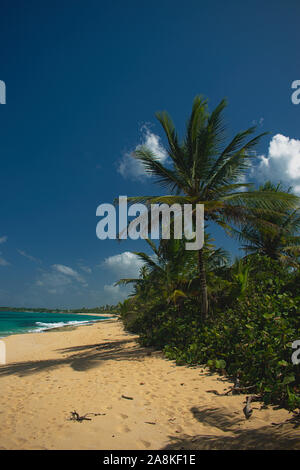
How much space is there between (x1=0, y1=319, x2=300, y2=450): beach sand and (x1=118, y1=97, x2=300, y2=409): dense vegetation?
772mm

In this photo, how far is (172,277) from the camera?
10.4m

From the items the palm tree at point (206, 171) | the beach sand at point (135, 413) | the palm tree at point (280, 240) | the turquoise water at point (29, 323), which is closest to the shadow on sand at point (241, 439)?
the beach sand at point (135, 413)

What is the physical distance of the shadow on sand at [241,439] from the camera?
274cm

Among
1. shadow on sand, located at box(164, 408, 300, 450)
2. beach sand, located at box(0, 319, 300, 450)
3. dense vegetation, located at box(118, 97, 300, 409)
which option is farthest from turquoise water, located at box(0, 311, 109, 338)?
shadow on sand, located at box(164, 408, 300, 450)

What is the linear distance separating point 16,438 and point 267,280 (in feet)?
25.3

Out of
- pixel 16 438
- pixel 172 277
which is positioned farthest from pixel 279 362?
pixel 172 277

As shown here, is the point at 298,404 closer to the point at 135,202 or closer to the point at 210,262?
the point at 135,202

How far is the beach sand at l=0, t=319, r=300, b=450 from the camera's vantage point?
2988 mm

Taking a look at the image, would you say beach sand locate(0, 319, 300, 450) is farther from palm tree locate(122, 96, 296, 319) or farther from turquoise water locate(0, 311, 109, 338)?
turquoise water locate(0, 311, 109, 338)

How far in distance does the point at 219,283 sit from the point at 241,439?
257 inches

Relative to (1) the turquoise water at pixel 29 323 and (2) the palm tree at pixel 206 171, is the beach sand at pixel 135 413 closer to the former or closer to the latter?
(2) the palm tree at pixel 206 171
